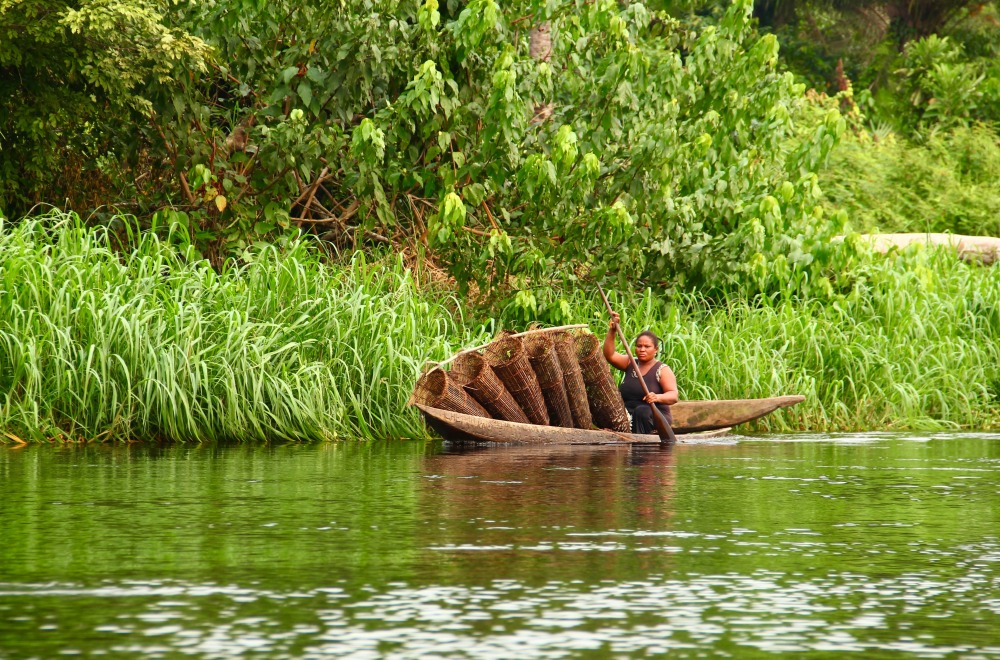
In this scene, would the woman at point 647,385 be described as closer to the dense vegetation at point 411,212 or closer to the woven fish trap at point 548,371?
the woven fish trap at point 548,371

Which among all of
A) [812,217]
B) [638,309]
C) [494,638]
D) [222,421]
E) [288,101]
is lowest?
[494,638]

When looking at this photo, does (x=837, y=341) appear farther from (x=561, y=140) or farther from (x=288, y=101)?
(x=288, y=101)

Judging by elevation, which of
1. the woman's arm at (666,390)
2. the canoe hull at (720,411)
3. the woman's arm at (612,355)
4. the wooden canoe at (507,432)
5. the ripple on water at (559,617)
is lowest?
the ripple on water at (559,617)

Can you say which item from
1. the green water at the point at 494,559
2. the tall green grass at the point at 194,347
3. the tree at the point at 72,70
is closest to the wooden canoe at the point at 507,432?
the tall green grass at the point at 194,347

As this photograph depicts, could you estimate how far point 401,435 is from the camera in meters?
14.7

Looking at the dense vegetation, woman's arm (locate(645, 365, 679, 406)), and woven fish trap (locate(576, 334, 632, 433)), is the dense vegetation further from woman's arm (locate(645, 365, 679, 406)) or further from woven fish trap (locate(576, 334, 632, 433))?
woman's arm (locate(645, 365, 679, 406))

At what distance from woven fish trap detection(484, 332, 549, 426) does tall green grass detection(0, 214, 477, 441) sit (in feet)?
2.70

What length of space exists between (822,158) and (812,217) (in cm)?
73

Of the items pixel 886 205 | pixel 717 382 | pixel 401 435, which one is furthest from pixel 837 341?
pixel 886 205

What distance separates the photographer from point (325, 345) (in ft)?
47.9

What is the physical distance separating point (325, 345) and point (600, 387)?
2550 mm

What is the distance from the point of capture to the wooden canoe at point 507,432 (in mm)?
13125

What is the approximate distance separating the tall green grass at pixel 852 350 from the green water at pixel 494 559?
4821 millimetres

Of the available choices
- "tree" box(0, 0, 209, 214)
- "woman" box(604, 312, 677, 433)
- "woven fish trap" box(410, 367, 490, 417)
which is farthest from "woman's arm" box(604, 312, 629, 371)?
"tree" box(0, 0, 209, 214)
